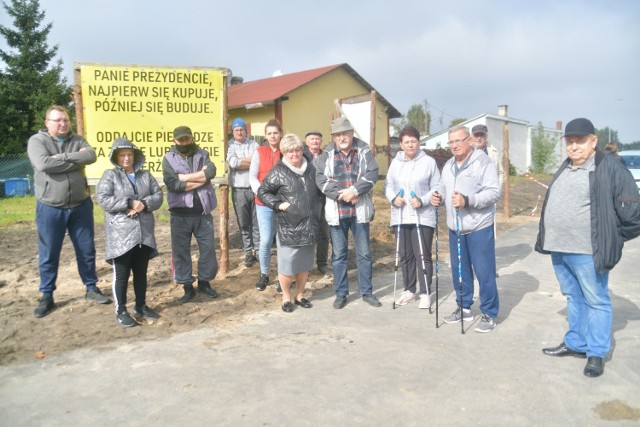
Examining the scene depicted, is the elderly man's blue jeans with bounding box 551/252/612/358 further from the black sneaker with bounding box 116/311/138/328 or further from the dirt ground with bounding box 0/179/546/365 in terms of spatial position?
the black sneaker with bounding box 116/311/138/328

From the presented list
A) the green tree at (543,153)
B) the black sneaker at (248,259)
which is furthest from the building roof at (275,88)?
the green tree at (543,153)

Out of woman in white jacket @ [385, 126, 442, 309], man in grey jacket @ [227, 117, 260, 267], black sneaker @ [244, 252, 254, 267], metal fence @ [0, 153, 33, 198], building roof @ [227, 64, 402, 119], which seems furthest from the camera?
building roof @ [227, 64, 402, 119]

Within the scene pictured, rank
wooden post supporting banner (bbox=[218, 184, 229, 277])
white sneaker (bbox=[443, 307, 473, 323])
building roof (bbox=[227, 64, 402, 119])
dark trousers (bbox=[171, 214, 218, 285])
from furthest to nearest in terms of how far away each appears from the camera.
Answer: building roof (bbox=[227, 64, 402, 119]) → wooden post supporting banner (bbox=[218, 184, 229, 277]) → dark trousers (bbox=[171, 214, 218, 285]) → white sneaker (bbox=[443, 307, 473, 323])

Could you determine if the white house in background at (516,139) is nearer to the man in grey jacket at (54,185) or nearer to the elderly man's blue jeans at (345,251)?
the elderly man's blue jeans at (345,251)

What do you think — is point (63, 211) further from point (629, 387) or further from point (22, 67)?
point (22, 67)

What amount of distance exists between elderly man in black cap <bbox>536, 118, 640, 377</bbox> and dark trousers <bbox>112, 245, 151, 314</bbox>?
3.86 meters

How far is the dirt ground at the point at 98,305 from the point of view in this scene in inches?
191

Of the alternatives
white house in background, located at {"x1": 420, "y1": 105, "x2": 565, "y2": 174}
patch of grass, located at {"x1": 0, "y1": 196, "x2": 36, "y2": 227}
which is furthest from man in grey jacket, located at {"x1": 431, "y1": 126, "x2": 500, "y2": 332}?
white house in background, located at {"x1": 420, "y1": 105, "x2": 565, "y2": 174}

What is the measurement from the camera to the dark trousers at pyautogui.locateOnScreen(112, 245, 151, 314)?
5141mm

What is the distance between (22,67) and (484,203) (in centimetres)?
2681

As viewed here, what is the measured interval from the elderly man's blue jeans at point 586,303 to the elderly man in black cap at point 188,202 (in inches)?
148

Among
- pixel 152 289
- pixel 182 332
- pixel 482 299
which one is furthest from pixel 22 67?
pixel 482 299

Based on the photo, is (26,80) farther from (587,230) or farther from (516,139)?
(516,139)

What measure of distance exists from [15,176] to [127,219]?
18025 mm
